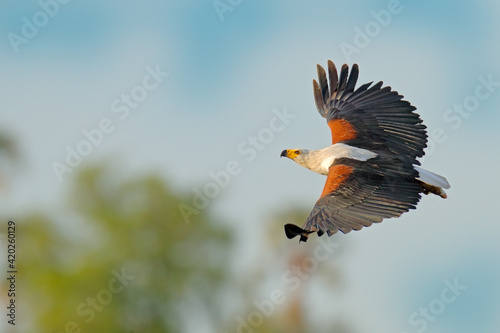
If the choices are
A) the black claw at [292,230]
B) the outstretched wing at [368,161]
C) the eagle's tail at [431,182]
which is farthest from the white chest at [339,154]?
the black claw at [292,230]

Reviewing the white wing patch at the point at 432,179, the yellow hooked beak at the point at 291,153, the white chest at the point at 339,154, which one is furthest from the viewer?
the yellow hooked beak at the point at 291,153

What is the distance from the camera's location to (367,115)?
14.5 m

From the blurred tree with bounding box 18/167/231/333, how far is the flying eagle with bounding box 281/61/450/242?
12457mm

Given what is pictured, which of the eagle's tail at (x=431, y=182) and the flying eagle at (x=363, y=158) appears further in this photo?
the eagle's tail at (x=431, y=182)

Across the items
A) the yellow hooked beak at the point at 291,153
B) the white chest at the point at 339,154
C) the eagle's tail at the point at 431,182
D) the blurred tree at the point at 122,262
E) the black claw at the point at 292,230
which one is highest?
the eagle's tail at the point at 431,182

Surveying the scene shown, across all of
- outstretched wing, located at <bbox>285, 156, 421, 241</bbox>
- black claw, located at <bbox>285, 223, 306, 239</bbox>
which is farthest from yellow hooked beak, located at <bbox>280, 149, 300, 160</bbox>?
black claw, located at <bbox>285, 223, 306, 239</bbox>

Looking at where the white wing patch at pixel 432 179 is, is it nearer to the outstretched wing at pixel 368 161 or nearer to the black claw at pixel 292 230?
the outstretched wing at pixel 368 161

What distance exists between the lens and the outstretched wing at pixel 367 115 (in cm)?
1405

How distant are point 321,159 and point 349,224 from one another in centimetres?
220

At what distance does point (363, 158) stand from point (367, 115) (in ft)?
4.41

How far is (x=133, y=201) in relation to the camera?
28016 millimetres

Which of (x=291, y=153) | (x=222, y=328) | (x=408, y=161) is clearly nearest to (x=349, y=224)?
(x=408, y=161)

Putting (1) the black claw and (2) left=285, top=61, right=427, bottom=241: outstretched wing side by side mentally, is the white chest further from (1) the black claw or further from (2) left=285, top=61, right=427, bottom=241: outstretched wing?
(1) the black claw

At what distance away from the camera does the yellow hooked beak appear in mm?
14736
